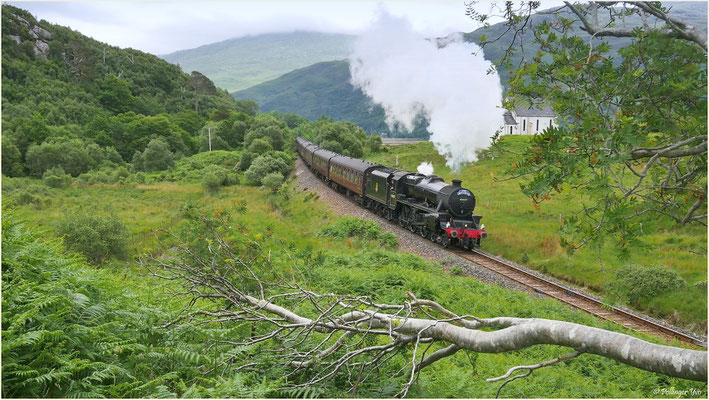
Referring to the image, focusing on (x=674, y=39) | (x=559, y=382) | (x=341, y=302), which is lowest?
(x=559, y=382)

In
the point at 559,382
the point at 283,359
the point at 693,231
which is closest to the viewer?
the point at 283,359

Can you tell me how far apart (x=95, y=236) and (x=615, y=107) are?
800 inches

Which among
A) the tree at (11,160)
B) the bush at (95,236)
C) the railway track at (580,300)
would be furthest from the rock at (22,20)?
the railway track at (580,300)

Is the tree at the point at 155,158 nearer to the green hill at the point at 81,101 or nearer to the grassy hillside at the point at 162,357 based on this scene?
the green hill at the point at 81,101

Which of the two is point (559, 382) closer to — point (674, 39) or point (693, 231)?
point (674, 39)

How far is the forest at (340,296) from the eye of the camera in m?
4.41

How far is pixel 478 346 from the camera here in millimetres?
4000

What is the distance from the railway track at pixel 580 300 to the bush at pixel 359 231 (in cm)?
338

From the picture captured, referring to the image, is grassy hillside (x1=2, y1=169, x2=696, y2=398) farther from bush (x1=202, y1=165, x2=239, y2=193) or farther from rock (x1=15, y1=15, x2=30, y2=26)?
rock (x1=15, y1=15, x2=30, y2=26)

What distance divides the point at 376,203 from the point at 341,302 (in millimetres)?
21917

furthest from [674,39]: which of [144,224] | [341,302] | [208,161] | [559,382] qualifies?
[208,161]

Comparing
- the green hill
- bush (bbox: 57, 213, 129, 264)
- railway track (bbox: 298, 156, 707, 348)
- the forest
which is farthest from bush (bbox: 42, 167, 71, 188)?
railway track (bbox: 298, 156, 707, 348)

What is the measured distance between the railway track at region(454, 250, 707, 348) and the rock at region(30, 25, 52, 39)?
112654 mm

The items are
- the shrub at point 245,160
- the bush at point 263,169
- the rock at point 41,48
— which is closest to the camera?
the bush at point 263,169
